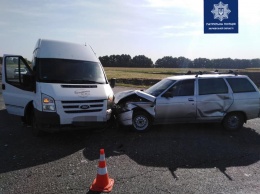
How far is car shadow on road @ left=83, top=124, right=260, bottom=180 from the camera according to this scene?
5.80 m

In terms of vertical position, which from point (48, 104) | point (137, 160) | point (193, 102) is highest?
point (48, 104)

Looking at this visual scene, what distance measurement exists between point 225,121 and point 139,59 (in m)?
75.8

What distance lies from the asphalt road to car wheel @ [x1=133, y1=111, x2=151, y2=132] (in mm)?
237

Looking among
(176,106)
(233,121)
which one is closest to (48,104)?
(176,106)

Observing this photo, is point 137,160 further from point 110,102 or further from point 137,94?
point 137,94

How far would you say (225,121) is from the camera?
329 inches

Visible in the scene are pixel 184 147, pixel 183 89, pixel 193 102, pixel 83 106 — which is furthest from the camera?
pixel 183 89

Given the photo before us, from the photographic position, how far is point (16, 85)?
8133 millimetres

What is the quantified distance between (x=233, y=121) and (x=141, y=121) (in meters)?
2.69

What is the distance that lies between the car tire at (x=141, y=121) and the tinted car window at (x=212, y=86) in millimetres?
1710

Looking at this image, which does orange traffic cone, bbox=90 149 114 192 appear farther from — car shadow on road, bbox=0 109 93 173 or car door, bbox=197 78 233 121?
car door, bbox=197 78 233 121

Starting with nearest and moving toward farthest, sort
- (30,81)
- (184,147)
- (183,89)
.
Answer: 1. (184,147)
2. (30,81)
3. (183,89)

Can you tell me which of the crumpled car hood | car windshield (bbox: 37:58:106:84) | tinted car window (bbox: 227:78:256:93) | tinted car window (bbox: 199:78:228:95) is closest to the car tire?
the crumpled car hood

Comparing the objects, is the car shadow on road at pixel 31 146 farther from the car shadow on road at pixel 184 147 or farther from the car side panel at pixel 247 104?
the car side panel at pixel 247 104
